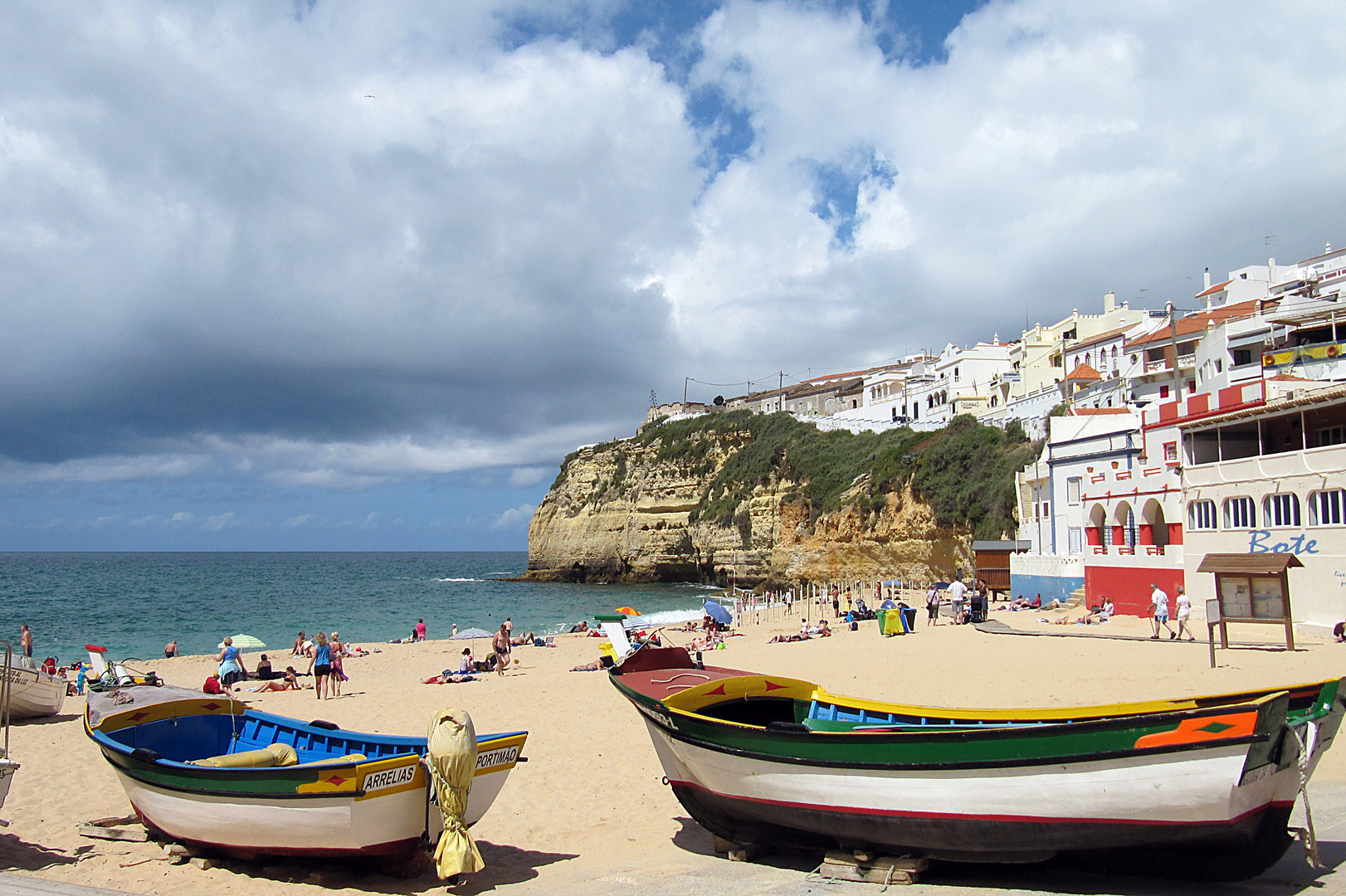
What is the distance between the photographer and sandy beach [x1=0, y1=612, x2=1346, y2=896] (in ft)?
24.6

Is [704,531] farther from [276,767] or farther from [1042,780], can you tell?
[1042,780]

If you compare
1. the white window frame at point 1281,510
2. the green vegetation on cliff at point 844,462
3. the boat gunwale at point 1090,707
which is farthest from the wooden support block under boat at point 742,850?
the green vegetation on cliff at point 844,462

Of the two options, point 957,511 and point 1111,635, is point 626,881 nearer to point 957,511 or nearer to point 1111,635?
point 1111,635

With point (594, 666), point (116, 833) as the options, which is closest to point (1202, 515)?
point (594, 666)

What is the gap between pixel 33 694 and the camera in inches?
611

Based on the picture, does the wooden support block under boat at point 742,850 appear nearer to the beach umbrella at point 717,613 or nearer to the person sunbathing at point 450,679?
the person sunbathing at point 450,679

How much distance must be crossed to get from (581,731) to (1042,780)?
8.68 m

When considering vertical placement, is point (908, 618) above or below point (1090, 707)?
below

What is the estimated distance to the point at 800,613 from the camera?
1667 inches

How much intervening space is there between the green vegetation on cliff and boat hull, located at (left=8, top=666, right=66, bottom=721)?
39738mm

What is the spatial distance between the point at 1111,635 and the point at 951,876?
16488 millimetres

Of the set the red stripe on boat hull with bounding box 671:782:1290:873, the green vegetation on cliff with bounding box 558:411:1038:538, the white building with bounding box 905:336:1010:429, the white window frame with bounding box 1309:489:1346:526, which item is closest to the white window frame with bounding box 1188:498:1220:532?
the white window frame with bounding box 1309:489:1346:526

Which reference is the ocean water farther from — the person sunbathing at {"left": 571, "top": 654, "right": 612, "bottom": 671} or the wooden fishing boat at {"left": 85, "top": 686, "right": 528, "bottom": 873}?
the wooden fishing boat at {"left": 85, "top": 686, "right": 528, "bottom": 873}

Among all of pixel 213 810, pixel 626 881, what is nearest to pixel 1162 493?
pixel 626 881
